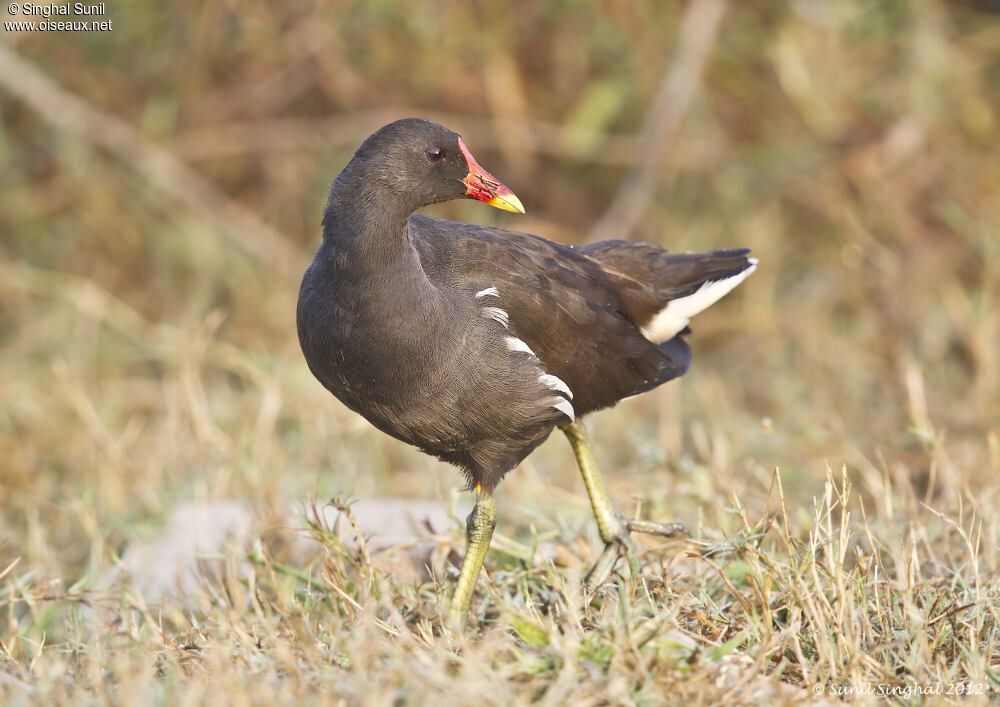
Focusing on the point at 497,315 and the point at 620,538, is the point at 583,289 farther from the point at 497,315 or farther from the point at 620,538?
the point at 620,538

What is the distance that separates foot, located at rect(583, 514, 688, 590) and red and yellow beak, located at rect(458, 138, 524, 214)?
3.06 ft

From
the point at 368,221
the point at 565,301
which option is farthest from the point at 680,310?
the point at 368,221

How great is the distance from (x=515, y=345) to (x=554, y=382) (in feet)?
0.53

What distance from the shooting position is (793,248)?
727 centimetres

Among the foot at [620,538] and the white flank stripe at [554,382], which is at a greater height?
the white flank stripe at [554,382]

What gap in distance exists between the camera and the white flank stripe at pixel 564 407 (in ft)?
10.8

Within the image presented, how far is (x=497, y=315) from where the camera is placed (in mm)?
3219

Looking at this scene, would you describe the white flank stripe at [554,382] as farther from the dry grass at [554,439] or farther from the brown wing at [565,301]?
the dry grass at [554,439]

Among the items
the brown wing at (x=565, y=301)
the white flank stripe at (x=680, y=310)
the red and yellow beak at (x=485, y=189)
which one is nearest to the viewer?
the red and yellow beak at (x=485, y=189)

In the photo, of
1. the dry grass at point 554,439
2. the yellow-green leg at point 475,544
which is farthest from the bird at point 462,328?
the dry grass at point 554,439

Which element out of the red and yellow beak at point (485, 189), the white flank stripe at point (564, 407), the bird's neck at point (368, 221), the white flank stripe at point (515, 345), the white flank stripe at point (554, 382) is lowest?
the white flank stripe at point (564, 407)

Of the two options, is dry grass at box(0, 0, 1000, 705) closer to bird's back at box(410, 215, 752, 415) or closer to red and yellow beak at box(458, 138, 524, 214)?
bird's back at box(410, 215, 752, 415)

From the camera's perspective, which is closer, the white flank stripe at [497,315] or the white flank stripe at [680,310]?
the white flank stripe at [497,315]

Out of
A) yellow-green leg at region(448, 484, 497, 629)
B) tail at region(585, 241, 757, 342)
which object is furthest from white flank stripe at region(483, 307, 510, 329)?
tail at region(585, 241, 757, 342)
